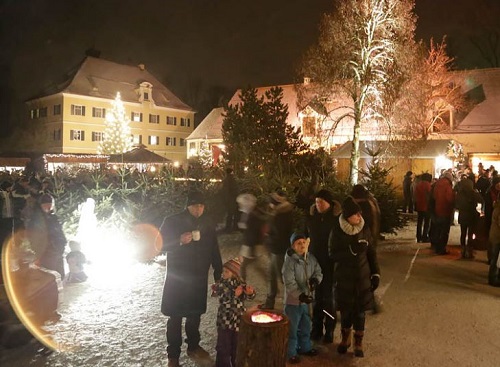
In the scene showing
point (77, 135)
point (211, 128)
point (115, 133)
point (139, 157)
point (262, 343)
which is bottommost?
point (262, 343)

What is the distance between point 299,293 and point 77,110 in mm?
52377

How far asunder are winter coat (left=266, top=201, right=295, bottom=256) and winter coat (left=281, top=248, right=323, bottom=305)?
126cm

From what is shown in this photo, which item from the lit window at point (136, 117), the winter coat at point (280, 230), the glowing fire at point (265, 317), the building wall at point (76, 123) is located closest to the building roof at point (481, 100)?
the winter coat at point (280, 230)

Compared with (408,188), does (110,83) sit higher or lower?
higher

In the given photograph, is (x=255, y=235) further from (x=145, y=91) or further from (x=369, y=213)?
(x=145, y=91)

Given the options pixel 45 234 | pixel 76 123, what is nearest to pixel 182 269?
pixel 45 234

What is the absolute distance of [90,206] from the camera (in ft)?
36.7

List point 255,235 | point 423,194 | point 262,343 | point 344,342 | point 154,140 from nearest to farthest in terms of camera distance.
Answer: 1. point 262,343
2. point 344,342
3. point 255,235
4. point 423,194
5. point 154,140

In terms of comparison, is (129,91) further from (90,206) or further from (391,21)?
(90,206)

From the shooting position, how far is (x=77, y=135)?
2061 inches

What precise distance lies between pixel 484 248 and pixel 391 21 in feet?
40.7

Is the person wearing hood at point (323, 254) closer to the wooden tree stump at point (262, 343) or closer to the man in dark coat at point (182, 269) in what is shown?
the man in dark coat at point (182, 269)

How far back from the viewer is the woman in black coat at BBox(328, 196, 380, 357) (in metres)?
5.37

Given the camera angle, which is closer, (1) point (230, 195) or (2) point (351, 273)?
(2) point (351, 273)
